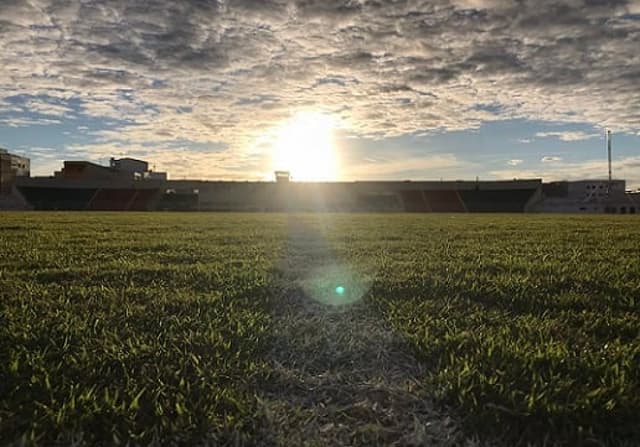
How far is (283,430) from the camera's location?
78.0 inches

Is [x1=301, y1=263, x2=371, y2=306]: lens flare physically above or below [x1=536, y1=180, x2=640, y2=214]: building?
below

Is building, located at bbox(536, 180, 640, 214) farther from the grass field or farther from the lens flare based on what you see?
the grass field

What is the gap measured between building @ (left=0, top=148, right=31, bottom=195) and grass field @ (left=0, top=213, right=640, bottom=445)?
3021 inches

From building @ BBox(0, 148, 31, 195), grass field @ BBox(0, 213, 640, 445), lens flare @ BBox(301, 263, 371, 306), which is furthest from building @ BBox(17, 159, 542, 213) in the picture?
grass field @ BBox(0, 213, 640, 445)

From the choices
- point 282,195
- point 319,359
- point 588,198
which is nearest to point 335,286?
point 319,359

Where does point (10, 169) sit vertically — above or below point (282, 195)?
above

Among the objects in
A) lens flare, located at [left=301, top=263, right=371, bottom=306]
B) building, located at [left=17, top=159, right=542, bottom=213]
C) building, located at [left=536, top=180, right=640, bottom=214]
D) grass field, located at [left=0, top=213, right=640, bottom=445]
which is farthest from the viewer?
building, located at [left=536, top=180, right=640, bottom=214]

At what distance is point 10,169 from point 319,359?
95.0 metres

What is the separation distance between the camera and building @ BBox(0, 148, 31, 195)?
70875 mm

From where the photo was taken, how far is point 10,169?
81438 mm

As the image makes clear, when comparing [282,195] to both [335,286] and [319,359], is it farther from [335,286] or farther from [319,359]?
[319,359]

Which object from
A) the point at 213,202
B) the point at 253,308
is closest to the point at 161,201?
the point at 213,202

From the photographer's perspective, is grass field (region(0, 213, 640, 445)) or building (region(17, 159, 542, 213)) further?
building (region(17, 159, 542, 213))

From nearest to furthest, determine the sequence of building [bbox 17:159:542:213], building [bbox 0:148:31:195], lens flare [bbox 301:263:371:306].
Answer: lens flare [bbox 301:263:371:306], building [bbox 17:159:542:213], building [bbox 0:148:31:195]
